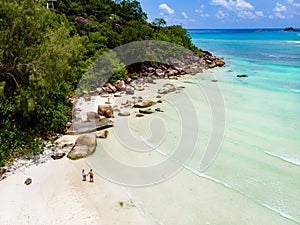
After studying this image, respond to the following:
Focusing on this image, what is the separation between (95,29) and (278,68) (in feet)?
91.6

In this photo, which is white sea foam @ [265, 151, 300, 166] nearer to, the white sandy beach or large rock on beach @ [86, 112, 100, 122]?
the white sandy beach

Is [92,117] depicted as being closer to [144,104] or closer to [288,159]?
[144,104]

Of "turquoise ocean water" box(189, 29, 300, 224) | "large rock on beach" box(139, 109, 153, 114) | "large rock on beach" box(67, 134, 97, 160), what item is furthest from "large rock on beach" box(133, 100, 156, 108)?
"large rock on beach" box(67, 134, 97, 160)

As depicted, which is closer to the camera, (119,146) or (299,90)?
(119,146)

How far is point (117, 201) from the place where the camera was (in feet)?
33.0

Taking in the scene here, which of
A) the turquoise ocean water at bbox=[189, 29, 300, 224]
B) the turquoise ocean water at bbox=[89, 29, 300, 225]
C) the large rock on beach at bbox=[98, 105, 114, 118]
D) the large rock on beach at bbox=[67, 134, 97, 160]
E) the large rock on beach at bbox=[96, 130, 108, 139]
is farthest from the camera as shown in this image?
the large rock on beach at bbox=[98, 105, 114, 118]

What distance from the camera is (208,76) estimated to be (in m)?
33.6

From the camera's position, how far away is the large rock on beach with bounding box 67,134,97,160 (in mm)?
12825

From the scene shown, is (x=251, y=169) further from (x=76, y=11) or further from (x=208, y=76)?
(x=76, y=11)

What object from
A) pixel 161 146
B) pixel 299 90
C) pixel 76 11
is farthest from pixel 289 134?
pixel 76 11

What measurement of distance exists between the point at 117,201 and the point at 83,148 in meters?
4.17

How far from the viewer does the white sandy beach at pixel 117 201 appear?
924 centimetres

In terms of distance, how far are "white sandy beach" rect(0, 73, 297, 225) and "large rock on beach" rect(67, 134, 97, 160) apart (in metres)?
0.54

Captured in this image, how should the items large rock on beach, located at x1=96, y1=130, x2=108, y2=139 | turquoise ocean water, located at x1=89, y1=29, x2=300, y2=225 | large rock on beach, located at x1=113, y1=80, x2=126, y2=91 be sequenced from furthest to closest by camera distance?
large rock on beach, located at x1=113, y1=80, x2=126, y2=91 < large rock on beach, located at x1=96, y1=130, x2=108, y2=139 < turquoise ocean water, located at x1=89, y1=29, x2=300, y2=225
